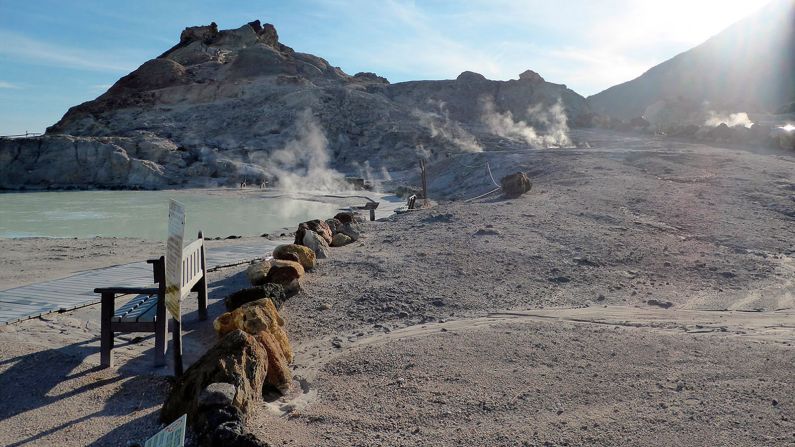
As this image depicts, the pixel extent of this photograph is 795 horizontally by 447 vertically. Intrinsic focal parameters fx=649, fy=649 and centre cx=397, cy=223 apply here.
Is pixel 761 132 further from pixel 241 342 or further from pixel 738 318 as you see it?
pixel 241 342

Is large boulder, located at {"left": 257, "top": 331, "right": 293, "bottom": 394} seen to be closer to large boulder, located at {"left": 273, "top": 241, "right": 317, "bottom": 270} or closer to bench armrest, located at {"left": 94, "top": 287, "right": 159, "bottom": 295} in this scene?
bench armrest, located at {"left": 94, "top": 287, "right": 159, "bottom": 295}

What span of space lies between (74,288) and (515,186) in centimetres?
980

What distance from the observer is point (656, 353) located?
4941mm

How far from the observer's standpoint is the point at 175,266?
14.5 ft

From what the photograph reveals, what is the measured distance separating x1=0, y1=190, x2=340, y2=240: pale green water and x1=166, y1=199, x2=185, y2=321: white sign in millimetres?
11267

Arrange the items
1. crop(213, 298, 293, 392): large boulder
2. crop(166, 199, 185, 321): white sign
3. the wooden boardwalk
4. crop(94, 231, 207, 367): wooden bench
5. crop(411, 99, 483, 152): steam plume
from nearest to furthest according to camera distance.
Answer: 1. crop(166, 199, 185, 321): white sign
2. crop(213, 298, 293, 392): large boulder
3. crop(94, 231, 207, 367): wooden bench
4. the wooden boardwalk
5. crop(411, 99, 483, 152): steam plume

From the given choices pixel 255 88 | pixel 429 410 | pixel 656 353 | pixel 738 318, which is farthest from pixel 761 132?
pixel 255 88

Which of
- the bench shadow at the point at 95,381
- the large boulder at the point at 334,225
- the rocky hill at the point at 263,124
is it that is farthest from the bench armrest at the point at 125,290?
the rocky hill at the point at 263,124

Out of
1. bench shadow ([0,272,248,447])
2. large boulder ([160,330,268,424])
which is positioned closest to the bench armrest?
bench shadow ([0,272,248,447])

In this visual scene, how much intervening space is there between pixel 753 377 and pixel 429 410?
2.24 m

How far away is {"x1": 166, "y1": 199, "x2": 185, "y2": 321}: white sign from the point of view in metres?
4.36

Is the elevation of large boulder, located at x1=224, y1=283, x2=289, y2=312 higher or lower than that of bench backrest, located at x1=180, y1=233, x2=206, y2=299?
lower

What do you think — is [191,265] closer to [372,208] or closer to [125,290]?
[125,290]

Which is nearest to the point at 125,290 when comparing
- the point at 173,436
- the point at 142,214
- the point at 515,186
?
the point at 173,436
